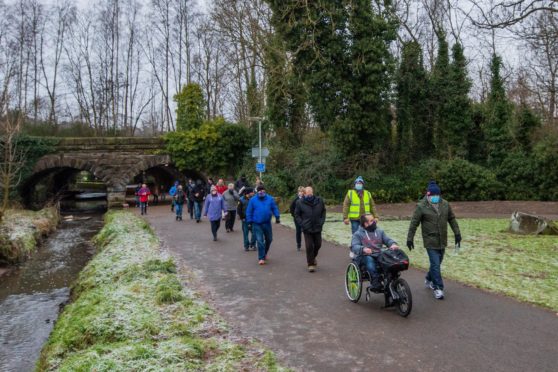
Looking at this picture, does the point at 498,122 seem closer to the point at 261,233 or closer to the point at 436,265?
the point at 261,233

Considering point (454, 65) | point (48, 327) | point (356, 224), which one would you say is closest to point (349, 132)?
point (454, 65)

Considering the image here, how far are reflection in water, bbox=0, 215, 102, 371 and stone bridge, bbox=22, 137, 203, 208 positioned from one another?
1227cm

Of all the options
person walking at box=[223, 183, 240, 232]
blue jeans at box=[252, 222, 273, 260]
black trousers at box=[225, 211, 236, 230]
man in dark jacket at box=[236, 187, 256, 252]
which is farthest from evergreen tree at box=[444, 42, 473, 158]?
blue jeans at box=[252, 222, 273, 260]

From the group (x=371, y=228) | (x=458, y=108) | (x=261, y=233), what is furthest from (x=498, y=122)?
(x=371, y=228)

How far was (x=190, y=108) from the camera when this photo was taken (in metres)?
33.3

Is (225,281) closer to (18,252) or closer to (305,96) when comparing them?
(18,252)

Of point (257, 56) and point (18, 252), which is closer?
point (18, 252)

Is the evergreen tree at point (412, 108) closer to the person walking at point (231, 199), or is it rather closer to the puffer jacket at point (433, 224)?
the person walking at point (231, 199)

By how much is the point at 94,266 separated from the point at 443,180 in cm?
1908

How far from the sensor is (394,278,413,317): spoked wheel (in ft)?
21.3

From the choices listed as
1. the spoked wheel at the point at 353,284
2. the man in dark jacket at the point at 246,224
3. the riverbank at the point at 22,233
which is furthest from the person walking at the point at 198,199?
the spoked wheel at the point at 353,284

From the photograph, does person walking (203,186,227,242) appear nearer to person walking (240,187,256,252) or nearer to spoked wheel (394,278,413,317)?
person walking (240,187,256,252)

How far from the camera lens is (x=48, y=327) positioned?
28.0 ft

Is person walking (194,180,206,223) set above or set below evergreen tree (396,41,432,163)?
below
